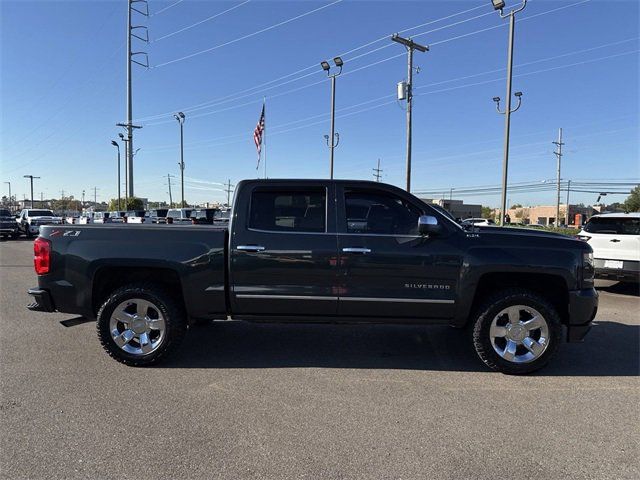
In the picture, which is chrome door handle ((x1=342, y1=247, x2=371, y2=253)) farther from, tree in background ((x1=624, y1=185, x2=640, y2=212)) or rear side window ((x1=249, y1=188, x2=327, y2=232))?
tree in background ((x1=624, y1=185, x2=640, y2=212))

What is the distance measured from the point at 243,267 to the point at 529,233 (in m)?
2.91

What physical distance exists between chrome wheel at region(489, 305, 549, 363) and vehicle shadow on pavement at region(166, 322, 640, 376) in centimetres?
28

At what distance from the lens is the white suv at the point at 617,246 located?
8609mm

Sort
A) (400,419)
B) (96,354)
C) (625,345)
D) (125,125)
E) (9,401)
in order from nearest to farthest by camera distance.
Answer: (400,419)
(9,401)
(96,354)
(625,345)
(125,125)

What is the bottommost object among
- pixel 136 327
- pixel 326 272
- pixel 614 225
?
pixel 136 327

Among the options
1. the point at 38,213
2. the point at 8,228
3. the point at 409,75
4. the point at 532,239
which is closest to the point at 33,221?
the point at 8,228

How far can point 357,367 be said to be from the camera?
4.87m

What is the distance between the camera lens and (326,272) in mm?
4691

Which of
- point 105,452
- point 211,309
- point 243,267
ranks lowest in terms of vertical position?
point 105,452

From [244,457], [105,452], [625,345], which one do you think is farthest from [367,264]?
[625,345]

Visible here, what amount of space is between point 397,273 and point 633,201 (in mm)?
85658

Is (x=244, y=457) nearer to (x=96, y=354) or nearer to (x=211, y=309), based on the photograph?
(x=211, y=309)

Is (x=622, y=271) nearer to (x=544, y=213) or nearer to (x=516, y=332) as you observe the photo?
(x=516, y=332)

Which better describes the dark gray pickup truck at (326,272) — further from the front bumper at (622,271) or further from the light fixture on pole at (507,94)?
the light fixture on pole at (507,94)
